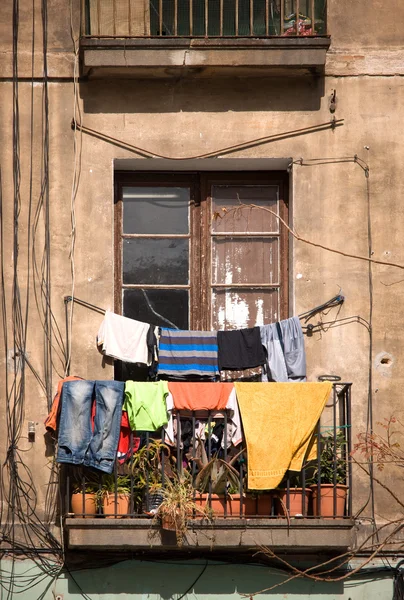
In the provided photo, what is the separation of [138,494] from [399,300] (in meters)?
3.15

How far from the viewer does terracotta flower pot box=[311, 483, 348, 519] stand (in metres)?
11.2

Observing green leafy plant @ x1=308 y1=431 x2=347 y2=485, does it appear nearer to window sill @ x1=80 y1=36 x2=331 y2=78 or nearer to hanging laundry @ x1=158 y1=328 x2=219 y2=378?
hanging laundry @ x1=158 y1=328 x2=219 y2=378

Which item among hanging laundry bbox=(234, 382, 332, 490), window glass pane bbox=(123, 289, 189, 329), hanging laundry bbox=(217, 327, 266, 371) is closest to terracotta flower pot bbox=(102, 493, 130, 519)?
hanging laundry bbox=(234, 382, 332, 490)

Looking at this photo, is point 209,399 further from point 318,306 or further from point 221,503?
point 318,306

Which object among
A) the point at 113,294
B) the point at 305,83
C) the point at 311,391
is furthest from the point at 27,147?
the point at 311,391

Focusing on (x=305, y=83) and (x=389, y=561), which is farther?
(x=305, y=83)

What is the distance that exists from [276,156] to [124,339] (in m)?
2.36

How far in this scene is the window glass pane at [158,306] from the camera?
41.2 feet

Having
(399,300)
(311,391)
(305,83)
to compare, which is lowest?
(311,391)

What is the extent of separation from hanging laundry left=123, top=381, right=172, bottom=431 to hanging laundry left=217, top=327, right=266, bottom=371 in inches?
33.5

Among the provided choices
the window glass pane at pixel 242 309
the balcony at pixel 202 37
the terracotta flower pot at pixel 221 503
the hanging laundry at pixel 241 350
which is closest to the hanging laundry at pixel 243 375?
the hanging laundry at pixel 241 350

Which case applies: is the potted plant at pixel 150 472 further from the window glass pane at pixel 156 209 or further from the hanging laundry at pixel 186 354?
the window glass pane at pixel 156 209

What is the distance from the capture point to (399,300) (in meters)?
12.2

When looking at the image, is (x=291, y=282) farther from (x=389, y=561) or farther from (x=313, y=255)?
(x=389, y=561)
